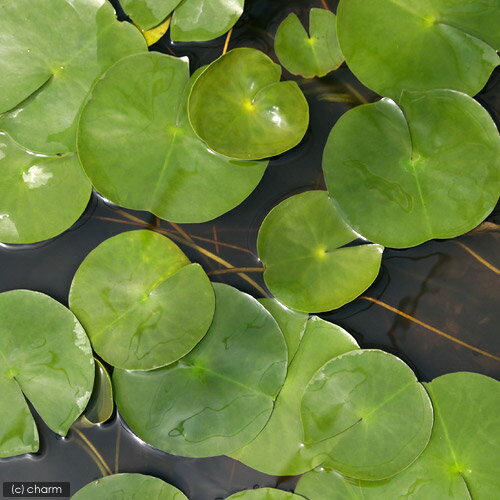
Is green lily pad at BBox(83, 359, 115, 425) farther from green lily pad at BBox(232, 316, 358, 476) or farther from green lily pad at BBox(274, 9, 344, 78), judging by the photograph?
green lily pad at BBox(274, 9, 344, 78)

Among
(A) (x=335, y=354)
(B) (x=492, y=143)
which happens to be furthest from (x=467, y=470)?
(B) (x=492, y=143)

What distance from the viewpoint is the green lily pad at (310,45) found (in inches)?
66.9

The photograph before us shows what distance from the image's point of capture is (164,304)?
62.9 inches

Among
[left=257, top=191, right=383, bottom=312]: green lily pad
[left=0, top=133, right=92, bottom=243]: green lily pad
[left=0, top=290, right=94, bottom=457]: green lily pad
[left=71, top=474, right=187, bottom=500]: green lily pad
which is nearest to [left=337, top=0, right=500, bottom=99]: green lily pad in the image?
[left=257, top=191, right=383, bottom=312]: green lily pad

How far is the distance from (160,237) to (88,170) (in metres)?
0.24

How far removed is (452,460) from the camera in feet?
5.10

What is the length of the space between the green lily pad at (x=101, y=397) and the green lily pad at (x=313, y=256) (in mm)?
462

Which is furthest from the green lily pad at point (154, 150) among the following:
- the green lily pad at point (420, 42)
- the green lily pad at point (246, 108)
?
the green lily pad at point (420, 42)

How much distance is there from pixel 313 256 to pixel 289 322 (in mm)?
174

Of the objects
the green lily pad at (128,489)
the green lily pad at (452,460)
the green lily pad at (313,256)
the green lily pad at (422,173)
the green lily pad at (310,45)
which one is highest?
the green lily pad at (310,45)

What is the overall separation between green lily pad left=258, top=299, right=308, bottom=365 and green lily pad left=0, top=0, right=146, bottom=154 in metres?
0.64

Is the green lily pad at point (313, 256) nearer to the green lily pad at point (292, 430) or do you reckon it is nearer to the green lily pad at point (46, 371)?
the green lily pad at point (292, 430)

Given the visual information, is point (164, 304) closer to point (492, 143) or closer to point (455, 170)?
point (455, 170)

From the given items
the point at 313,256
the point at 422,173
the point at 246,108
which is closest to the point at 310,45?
the point at 246,108
